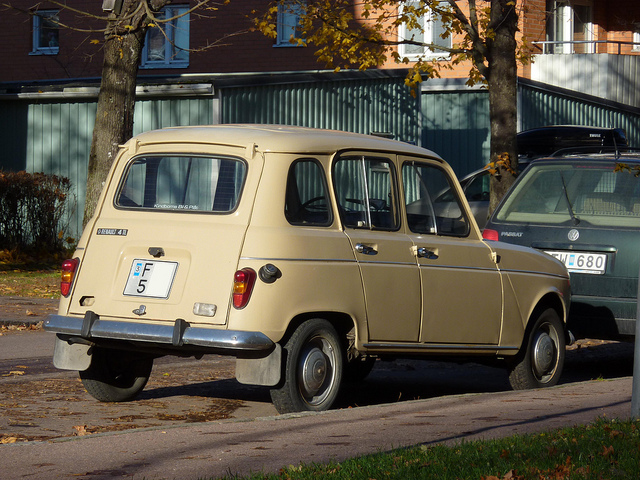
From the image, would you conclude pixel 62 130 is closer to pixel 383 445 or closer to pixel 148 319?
pixel 148 319

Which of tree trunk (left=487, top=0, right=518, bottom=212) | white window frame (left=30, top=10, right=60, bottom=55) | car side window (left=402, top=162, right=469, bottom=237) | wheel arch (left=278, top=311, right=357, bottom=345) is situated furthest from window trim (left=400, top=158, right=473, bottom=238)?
white window frame (left=30, top=10, right=60, bottom=55)

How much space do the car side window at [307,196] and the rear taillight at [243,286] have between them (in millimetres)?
514

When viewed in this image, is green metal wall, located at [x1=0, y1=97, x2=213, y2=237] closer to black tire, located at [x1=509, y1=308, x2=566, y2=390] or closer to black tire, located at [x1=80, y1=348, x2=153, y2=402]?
black tire, located at [x1=509, y1=308, x2=566, y2=390]

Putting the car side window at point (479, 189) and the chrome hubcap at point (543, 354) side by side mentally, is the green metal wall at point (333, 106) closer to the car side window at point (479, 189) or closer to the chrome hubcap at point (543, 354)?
the car side window at point (479, 189)

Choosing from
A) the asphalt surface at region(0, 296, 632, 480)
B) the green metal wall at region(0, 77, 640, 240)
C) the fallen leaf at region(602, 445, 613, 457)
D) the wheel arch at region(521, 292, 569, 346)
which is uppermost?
the green metal wall at region(0, 77, 640, 240)

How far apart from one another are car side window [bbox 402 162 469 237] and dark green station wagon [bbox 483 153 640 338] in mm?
1618

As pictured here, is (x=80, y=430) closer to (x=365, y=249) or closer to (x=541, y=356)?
(x=365, y=249)

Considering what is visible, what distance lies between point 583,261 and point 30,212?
42.0ft

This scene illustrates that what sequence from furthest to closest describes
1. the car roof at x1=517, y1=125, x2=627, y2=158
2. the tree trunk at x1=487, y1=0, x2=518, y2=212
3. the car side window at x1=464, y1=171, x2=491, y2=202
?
the car roof at x1=517, y1=125, x2=627, y2=158 < the car side window at x1=464, y1=171, x2=491, y2=202 < the tree trunk at x1=487, y1=0, x2=518, y2=212

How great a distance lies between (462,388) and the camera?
9820mm

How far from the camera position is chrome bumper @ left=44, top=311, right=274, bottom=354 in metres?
6.85

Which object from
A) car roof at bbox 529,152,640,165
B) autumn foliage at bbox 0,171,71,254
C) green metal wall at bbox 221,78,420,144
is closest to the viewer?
car roof at bbox 529,152,640,165

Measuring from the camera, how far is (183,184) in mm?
7590

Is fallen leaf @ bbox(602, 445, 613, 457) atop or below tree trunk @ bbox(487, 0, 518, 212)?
below
